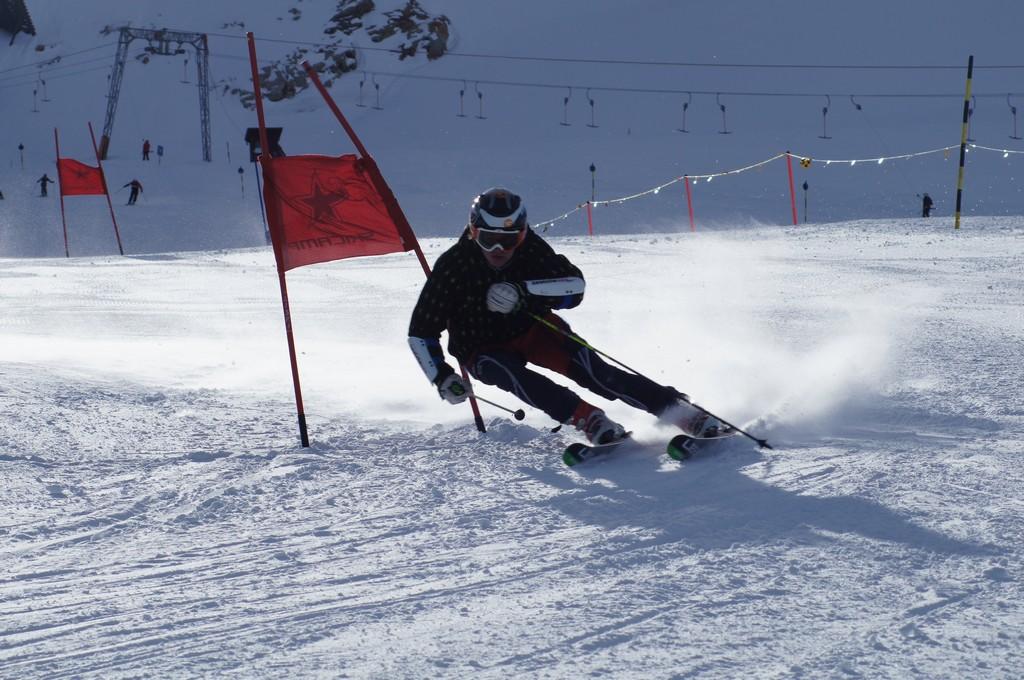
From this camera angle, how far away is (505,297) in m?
4.72

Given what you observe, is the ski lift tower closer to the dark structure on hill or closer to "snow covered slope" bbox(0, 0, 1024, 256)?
"snow covered slope" bbox(0, 0, 1024, 256)

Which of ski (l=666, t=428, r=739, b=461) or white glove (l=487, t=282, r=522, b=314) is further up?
white glove (l=487, t=282, r=522, b=314)

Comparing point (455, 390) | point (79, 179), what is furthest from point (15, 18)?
point (455, 390)

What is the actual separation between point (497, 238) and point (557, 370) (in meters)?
0.72

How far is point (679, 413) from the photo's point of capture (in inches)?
181

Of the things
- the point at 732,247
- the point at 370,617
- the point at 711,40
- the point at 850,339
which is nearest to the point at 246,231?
the point at 732,247

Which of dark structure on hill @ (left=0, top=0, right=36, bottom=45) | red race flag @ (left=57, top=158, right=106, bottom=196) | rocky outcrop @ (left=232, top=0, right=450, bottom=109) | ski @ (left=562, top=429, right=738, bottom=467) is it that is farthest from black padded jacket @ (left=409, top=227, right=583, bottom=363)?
dark structure on hill @ (left=0, top=0, right=36, bottom=45)

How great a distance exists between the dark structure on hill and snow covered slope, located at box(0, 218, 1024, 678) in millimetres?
72828

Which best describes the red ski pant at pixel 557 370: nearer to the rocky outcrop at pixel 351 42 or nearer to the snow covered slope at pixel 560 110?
the snow covered slope at pixel 560 110

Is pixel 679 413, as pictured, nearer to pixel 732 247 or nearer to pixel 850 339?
pixel 850 339

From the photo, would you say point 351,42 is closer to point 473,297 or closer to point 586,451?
point 473,297

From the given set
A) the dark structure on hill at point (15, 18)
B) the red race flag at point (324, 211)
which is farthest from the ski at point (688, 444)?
the dark structure on hill at point (15, 18)

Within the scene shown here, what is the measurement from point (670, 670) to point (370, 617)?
84 cm

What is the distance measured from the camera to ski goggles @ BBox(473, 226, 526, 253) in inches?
192
